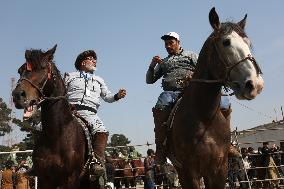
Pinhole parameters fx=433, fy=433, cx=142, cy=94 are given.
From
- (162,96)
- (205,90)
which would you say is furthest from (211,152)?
(162,96)

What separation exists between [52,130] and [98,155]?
1088 millimetres

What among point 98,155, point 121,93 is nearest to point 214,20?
point 121,93

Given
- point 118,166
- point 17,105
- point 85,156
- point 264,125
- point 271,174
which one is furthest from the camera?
point 264,125

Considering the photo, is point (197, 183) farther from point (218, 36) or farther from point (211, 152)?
point (218, 36)

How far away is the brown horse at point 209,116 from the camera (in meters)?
6.11

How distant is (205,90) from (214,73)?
324mm

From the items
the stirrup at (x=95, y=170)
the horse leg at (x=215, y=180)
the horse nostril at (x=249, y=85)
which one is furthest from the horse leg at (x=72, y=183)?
the horse nostril at (x=249, y=85)

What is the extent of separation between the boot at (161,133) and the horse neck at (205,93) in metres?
0.79

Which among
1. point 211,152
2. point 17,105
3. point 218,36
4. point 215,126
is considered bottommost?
point 211,152

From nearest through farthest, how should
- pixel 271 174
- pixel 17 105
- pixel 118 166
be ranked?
pixel 17 105, pixel 271 174, pixel 118 166

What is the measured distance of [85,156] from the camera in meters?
7.42

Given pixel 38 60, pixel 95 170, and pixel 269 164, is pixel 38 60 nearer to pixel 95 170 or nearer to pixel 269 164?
pixel 95 170

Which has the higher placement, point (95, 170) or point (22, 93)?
point (22, 93)

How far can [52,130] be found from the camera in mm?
6941
